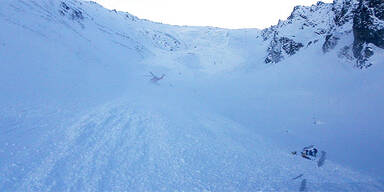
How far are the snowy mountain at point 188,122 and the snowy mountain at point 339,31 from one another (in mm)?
100

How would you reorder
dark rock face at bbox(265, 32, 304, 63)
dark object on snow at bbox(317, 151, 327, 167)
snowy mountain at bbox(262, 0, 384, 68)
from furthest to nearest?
dark rock face at bbox(265, 32, 304, 63) → snowy mountain at bbox(262, 0, 384, 68) → dark object on snow at bbox(317, 151, 327, 167)

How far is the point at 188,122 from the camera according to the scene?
10406mm

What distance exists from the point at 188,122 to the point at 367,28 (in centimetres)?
1190

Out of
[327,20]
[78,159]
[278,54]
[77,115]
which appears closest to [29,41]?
[77,115]

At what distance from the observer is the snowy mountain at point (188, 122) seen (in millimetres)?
5457

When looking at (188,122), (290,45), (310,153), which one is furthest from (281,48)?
(310,153)

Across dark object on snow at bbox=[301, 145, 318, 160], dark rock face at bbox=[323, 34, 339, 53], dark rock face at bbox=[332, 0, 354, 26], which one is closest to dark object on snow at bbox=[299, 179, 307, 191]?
dark object on snow at bbox=[301, 145, 318, 160]

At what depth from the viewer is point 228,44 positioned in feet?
172

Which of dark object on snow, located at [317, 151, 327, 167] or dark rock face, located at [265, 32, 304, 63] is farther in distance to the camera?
dark rock face, located at [265, 32, 304, 63]

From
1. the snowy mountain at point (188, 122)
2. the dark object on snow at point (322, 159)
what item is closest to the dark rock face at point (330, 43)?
the snowy mountain at point (188, 122)

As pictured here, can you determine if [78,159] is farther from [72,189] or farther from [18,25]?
[18,25]

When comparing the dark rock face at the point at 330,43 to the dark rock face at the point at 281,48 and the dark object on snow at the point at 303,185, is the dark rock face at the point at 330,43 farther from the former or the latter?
the dark object on snow at the point at 303,185

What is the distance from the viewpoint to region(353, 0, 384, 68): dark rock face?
13.9 meters

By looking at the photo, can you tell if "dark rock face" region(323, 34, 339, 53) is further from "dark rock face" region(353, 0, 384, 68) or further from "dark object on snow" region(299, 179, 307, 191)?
"dark object on snow" region(299, 179, 307, 191)
